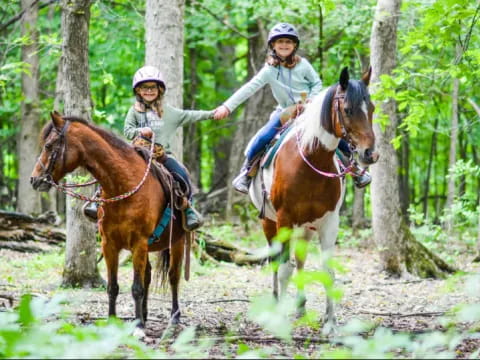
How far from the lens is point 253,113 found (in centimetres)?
1922

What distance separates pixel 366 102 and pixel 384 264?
5.90 metres

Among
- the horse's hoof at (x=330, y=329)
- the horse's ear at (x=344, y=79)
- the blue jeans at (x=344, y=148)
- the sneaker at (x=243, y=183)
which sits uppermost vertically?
the horse's ear at (x=344, y=79)

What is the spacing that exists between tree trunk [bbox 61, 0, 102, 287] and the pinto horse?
130 inches

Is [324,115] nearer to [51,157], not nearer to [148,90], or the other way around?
[148,90]

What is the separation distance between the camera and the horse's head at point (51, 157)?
21.2 feet

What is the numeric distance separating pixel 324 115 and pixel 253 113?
40.3 ft

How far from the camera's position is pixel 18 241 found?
14.0 metres

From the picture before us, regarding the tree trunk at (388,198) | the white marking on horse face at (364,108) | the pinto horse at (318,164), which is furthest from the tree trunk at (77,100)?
the tree trunk at (388,198)

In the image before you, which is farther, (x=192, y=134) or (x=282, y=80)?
(x=192, y=134)

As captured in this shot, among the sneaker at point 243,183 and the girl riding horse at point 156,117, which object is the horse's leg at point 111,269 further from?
the sneaker at point 243,183

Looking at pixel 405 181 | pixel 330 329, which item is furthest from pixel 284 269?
pixel 405 181

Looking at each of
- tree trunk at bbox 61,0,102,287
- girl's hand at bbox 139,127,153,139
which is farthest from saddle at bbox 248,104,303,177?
tree trunk at bbox 61,0,102,287

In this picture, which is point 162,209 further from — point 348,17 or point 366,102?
point 348,17

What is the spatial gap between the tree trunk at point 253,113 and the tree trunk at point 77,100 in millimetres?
8749
